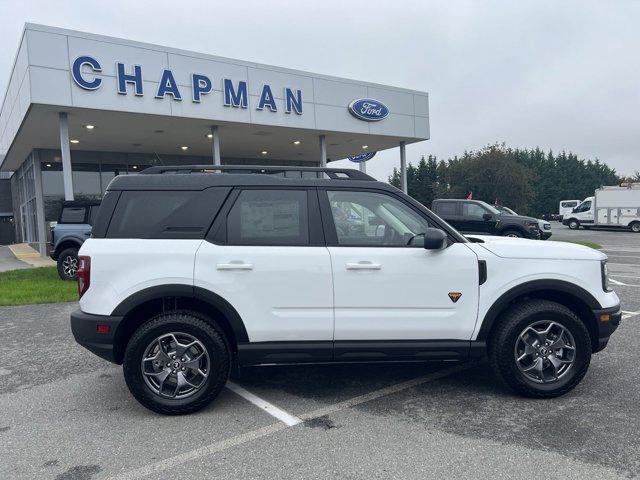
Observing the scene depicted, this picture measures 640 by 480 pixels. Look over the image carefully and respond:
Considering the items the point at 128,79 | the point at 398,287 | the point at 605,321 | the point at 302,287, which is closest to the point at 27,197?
the point at 128,79

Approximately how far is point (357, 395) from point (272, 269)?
135cm

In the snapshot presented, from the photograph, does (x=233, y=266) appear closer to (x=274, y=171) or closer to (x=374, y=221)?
(x=274, y=171)

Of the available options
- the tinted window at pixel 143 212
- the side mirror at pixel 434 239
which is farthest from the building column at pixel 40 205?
the side mirror at pixel 434 239

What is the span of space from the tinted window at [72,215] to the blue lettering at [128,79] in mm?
3786

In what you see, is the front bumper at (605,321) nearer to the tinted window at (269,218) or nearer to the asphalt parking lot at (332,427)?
the asphalt parking lot at (332,427)

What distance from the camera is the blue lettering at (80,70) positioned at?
12047 mm

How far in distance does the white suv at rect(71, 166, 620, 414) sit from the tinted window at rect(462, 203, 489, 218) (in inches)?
508

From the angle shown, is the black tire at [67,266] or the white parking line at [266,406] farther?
the black tire at [67,266]

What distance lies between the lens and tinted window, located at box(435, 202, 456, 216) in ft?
54.6

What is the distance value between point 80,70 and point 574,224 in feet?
107

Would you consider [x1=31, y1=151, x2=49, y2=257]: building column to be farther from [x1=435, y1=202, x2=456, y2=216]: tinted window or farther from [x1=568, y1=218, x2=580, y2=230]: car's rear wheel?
[x1=568, y1=218, x2=580, y2=230]: car's rear wheel

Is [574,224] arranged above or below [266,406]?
above

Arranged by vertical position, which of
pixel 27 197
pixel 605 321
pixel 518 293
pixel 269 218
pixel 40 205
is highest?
pixel 27 197

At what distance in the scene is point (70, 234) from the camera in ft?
34.9
